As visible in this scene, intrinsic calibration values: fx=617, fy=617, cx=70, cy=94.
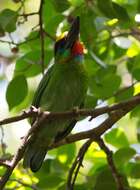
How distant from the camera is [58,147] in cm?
275

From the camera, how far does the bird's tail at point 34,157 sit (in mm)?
2666

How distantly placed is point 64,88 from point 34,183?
445 mm

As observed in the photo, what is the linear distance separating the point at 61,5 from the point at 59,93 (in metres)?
0.39

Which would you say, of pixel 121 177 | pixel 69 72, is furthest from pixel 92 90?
pixel 121 177

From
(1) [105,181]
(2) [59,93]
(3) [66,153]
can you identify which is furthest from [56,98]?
(1) [105,181]

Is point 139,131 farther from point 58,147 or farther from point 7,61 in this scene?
point 7,61

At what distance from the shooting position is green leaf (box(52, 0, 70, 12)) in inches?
107

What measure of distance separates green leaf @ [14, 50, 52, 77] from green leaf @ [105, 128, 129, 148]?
446 millimetres

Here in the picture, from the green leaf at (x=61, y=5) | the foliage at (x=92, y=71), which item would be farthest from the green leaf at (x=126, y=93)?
the green leaf at (x=61, y=5)

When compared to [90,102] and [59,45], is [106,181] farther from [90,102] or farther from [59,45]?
[59,45]

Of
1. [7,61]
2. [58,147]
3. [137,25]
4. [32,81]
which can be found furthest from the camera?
[7,61]

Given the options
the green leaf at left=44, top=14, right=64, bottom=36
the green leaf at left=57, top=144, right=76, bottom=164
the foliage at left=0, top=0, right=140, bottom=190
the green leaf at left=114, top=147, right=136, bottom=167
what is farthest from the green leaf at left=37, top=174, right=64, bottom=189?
the green leaf at left=44, top=14, right=64, bottom=36

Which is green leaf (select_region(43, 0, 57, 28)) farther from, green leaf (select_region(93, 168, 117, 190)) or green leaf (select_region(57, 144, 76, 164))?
green leaf (select_region(93, 168, 117, 190))

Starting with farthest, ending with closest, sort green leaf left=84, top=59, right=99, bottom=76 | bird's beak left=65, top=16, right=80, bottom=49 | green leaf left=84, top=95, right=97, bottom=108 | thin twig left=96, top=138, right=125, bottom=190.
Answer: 1. green leaf left=84, top=59, right=99, bottom=76
2. green leaf left=84, top=95, right=97, bottom=108
3. bird's beak left=65, top=16, right=80, bottom=49
4. thin twig left=96, top=138, right=125, bottom=190
